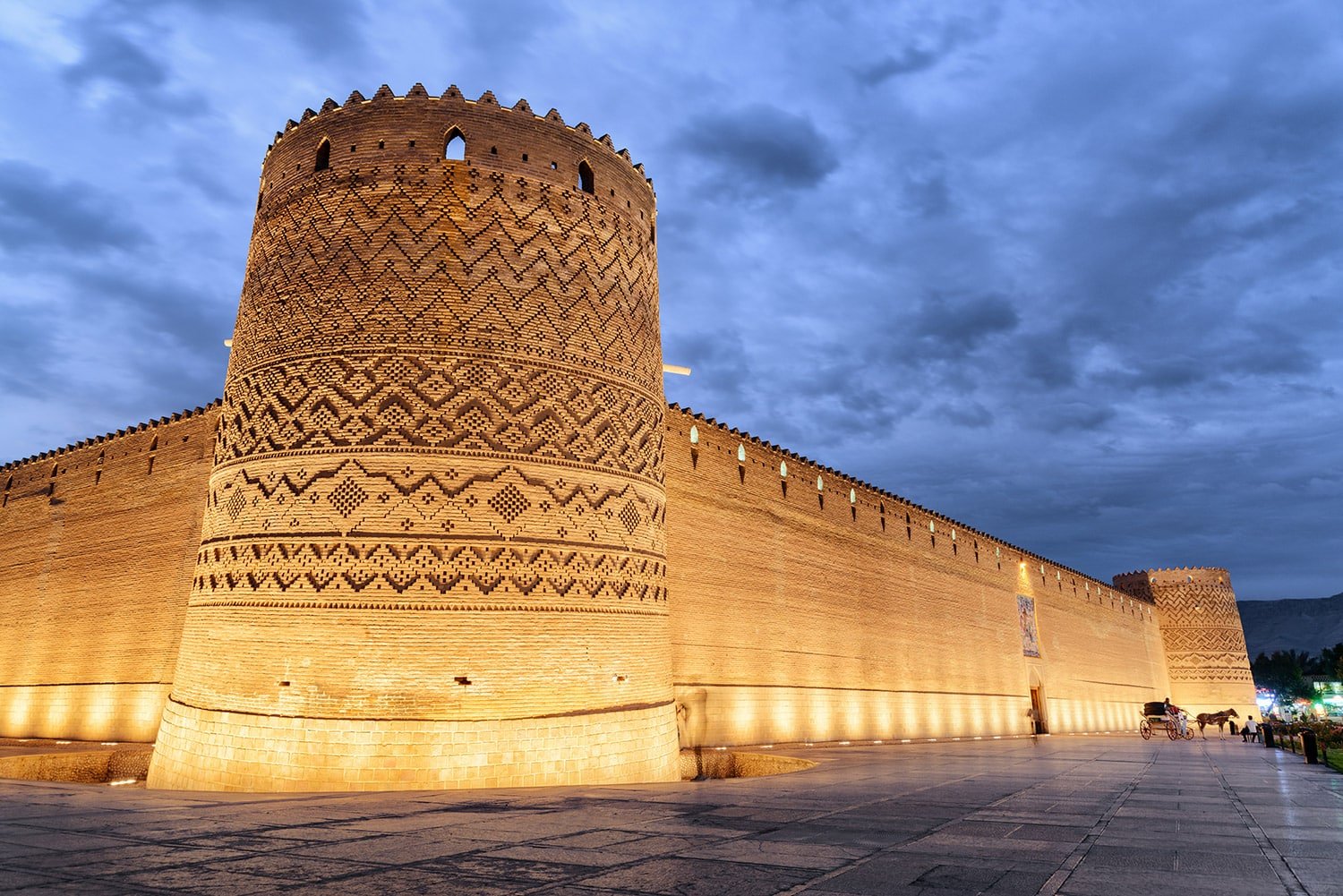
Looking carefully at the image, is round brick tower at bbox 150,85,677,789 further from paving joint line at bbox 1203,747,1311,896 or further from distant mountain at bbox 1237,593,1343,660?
distant mountain at bbox 1237,593,1343,660

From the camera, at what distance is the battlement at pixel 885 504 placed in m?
15.2

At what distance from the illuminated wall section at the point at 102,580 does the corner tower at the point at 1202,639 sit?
3805 centimetres

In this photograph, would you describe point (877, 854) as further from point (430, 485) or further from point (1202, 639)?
point (1202, 639)

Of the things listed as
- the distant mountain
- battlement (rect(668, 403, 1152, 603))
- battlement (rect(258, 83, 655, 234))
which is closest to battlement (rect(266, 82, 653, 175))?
battlement (rect(258, 83, 655, 234))

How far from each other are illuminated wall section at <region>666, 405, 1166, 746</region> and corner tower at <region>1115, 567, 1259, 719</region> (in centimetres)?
1169

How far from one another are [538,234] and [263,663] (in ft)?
17.1

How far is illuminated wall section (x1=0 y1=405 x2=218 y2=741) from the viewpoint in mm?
13438

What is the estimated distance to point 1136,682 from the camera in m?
32.8

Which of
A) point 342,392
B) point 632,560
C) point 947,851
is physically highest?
point 342,392

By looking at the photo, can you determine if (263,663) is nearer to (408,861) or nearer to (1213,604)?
(408,861)

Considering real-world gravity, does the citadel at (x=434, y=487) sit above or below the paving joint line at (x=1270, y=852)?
above

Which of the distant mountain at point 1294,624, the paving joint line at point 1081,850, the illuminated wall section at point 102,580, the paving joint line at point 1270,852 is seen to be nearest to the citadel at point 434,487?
the illuminated wall section at point 102,580

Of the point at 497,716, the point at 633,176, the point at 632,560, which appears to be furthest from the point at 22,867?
the point at 633,176

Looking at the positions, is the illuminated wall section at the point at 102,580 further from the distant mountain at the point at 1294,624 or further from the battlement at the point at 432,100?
the distant mountain at the point at 1294,624
